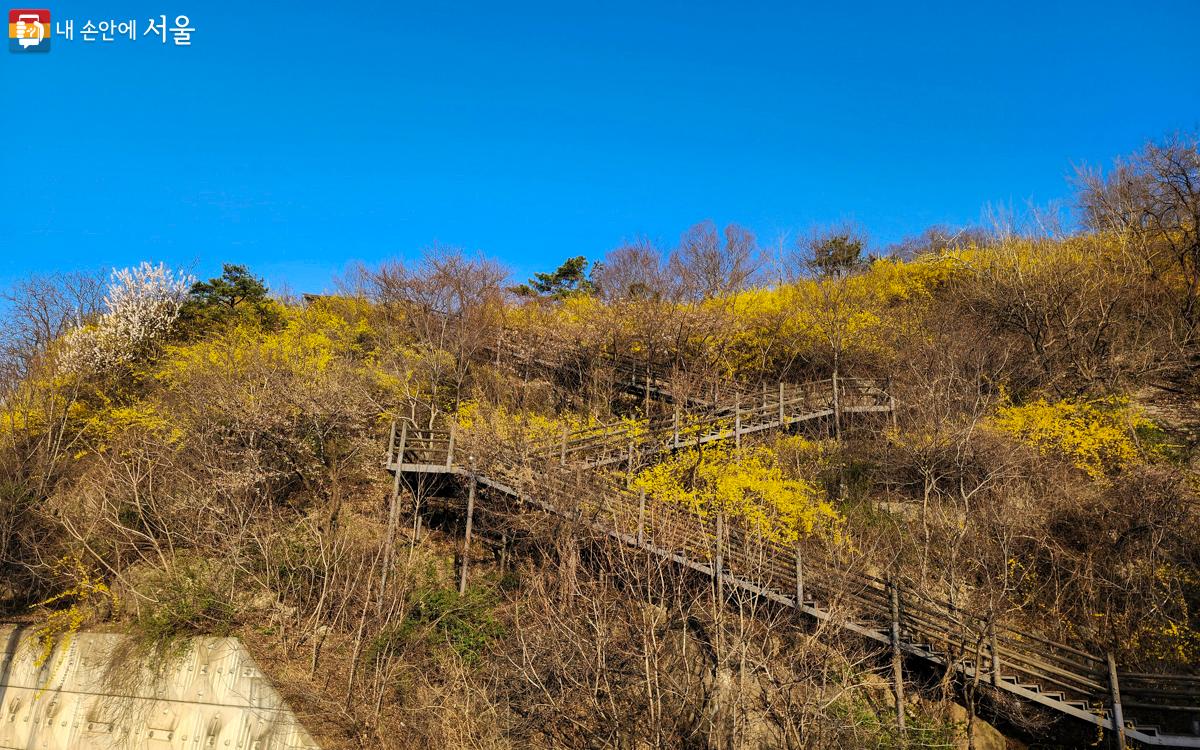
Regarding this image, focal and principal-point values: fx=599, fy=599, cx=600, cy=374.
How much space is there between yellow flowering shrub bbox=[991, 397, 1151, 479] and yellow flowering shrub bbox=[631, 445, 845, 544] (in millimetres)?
6365

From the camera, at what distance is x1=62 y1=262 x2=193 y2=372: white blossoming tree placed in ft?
79.6

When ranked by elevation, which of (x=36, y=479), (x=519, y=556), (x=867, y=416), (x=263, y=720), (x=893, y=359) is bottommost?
(x=263, y=720)

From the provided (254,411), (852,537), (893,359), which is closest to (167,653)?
(254,411)

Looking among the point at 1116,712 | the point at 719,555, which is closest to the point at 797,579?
the point at 719,555

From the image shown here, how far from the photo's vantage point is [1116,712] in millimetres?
11484

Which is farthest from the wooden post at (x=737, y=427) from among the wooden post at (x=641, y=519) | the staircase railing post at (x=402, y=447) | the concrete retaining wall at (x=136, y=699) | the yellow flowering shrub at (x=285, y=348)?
the yellow flowering shrub at (x=285, y=348)

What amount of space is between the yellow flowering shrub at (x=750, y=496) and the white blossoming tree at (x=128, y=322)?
2294 centimetres

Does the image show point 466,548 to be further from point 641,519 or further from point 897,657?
point 897,657

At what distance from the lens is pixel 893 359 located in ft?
81.0

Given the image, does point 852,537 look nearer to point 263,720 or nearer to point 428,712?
point 428,712

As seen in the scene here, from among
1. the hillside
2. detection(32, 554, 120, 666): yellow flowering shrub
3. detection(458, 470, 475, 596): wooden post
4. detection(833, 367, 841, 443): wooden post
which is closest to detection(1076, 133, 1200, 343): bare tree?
the hillside

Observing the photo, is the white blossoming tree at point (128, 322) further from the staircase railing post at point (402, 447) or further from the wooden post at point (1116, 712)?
the wooden post at point (1116, 712)

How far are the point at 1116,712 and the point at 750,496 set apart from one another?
8117mm

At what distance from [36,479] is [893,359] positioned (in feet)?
→ 103
